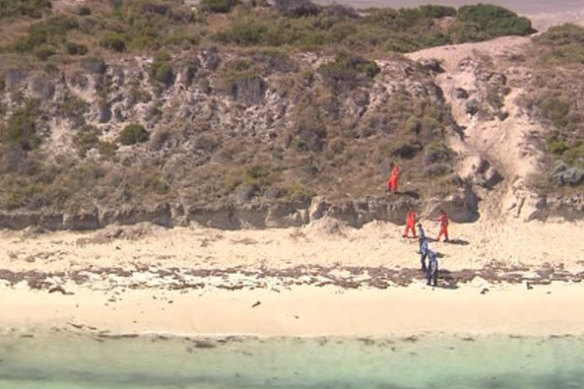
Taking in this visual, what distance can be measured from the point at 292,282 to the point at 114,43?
702 inches

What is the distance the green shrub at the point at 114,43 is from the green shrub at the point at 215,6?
27.7 ft

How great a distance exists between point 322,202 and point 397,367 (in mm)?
10051

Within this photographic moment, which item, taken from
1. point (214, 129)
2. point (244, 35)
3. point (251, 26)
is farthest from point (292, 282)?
point (251, 26)

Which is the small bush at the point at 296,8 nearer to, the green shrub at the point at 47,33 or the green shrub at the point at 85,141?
the green shrub at the point at 47,33

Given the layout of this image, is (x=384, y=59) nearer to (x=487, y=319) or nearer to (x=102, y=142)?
(x=102, y=142)

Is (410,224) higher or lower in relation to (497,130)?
lower

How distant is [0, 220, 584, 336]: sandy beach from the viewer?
2284 centimetres

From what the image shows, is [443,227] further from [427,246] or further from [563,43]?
[563,43]

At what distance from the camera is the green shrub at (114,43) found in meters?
39.1

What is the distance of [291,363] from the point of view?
20.5 m

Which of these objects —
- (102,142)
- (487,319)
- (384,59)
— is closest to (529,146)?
(384,59)

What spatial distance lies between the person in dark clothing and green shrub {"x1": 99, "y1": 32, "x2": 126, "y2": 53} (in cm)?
1878

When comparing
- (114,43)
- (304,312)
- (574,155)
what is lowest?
(304,312)

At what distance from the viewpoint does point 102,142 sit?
32719 millimetres
